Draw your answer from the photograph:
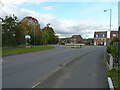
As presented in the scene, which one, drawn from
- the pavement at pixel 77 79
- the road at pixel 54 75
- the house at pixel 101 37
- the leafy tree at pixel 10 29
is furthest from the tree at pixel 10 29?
the house at pixel 101 37

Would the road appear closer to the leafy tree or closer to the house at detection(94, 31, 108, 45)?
the leafy tree

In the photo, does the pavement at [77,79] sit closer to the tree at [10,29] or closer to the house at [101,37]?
the tree at [10,29]

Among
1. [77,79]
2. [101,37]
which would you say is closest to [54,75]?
[77,79]

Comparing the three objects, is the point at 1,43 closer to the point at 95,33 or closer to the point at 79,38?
the point at 95,33

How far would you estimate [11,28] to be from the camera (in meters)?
35.4

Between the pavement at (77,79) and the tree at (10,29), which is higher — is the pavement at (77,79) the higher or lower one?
the lower one

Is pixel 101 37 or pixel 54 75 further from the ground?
pixel 101 37

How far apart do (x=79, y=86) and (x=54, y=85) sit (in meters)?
1.00

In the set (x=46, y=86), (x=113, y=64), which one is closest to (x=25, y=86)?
(x=46, y=86)

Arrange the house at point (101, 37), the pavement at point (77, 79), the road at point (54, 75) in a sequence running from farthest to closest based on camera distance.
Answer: the house at point (101, 37) → the road at point (54, 75) → the pavement at point (77, 79)

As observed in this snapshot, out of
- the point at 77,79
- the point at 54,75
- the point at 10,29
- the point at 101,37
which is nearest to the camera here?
the point at 77,79

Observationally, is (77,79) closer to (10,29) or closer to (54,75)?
(54,75)

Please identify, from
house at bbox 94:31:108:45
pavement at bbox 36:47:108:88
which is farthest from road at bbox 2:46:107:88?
house at bbox 94:31:108:45

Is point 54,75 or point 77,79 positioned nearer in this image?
point 77,79
